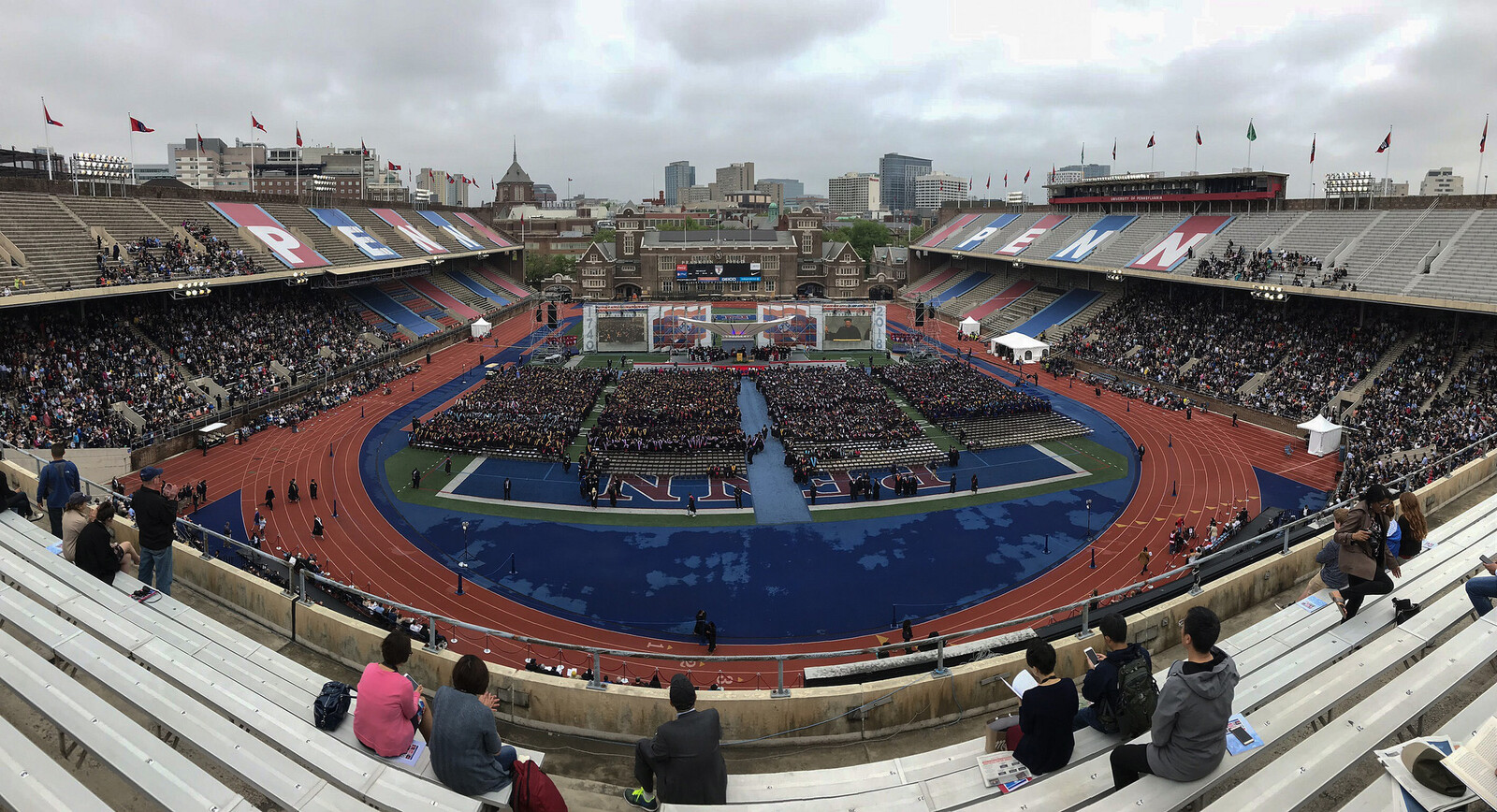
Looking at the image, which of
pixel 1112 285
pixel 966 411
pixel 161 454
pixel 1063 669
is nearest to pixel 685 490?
pixel 966 411

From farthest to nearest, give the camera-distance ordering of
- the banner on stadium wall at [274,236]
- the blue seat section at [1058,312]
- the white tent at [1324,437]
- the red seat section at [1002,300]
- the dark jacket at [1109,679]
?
the red seat section at [1002,300], the blue seat section at [1058,312], the banner on stadium wall at [274,236], the white tent at [1324,437], the dark jacket at [1109,679]

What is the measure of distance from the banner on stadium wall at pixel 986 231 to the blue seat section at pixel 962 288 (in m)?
3.06

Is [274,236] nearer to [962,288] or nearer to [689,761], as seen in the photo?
[689,761]

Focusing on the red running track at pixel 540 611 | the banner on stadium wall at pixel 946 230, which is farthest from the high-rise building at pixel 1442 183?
the red running track at pixel 540 611

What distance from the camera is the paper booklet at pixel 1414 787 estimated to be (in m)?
3.69

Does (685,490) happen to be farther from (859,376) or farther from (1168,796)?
(1168,796)

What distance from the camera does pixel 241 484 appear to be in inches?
1051

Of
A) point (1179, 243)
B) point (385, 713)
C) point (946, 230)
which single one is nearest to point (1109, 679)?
point (385, 713)

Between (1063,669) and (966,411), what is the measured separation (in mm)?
28672

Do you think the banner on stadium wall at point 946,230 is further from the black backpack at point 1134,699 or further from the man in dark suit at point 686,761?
the man in dark suit at point 686,761

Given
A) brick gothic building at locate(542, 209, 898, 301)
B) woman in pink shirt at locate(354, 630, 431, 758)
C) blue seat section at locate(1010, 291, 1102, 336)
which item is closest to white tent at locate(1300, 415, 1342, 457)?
blue seat section at locate(1010, 291, 1102, 336)

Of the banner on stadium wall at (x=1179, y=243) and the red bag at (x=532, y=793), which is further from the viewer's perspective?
the banner on stadium wall at (x=1179, y=243)

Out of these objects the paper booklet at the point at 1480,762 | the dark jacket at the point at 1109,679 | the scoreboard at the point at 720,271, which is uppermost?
the scoreboard at the point at 720,271

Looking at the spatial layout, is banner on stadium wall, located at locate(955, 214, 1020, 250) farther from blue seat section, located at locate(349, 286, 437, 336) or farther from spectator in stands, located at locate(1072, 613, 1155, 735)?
spectator in stands, located at locate(1072, 613, 1155, 735)
